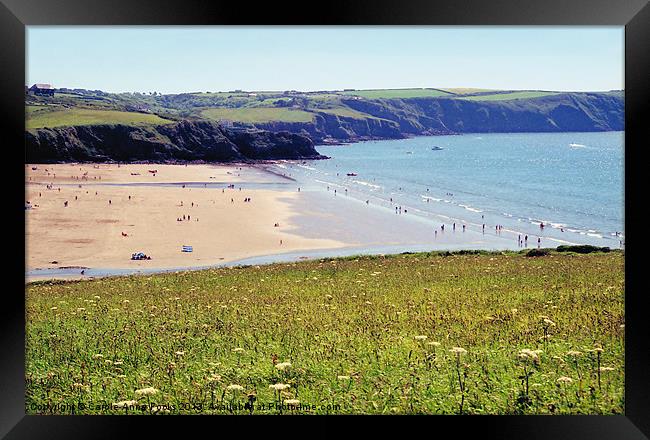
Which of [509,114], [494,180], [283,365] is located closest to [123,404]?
[283,365]

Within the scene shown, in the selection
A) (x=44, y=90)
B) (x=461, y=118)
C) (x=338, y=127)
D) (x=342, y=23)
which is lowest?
(x=342, y=23)

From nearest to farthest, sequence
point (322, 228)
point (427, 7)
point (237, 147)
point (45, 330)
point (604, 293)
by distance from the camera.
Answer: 1. point (427, 7)
2. point (45, 330)
3. point (604, 293)
4. point (322, 228)
5. point (237, 147)

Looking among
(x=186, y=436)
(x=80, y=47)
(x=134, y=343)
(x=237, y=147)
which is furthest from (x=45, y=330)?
(x=237, y=147)

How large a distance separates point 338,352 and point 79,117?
64.0 metres

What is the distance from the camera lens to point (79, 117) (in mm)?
66188

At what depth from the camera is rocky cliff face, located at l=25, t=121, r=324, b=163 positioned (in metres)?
63.5

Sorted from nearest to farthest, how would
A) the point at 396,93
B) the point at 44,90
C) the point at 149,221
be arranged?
the point at 149,221 < the point at 44,90 < the point at 396,93

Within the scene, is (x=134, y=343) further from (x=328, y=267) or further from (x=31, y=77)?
(x=31, y=77)

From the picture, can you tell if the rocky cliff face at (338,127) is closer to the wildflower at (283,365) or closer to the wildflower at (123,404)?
the wildflower at (283,365)

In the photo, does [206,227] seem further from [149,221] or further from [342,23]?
[342,23]

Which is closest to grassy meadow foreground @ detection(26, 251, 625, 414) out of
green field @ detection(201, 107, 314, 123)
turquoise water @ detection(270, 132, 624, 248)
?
turquoise water @ detection(270, 132, 624, 248)

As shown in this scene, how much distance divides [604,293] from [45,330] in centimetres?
738

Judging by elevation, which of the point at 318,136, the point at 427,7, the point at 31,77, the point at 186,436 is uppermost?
the point at 31,77

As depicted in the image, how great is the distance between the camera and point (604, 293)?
31.9 feet
